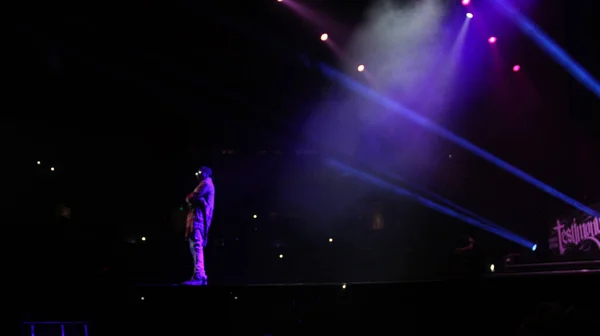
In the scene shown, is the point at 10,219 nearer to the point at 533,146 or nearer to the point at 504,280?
the point at 504,280

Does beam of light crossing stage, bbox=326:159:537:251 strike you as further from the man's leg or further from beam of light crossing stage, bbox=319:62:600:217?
the man's leg

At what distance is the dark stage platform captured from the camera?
11.5 feet

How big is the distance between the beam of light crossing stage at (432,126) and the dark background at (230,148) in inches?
6.3

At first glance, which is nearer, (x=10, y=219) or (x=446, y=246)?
(x=10, y=219)

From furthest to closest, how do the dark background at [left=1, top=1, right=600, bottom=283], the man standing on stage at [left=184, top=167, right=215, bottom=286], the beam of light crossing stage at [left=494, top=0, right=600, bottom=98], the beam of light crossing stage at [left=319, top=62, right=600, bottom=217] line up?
the beam of light crossing stage at [left=319, top=62, right=600, bottom=217] < the dark background at [left=1, top=1, right=600, bottom=283] < the beam of light crossing stage at [left=494, top=0, right=600, bottom=98] < the man standing on stage at [left=184, top=167, right=215, bottom=286]

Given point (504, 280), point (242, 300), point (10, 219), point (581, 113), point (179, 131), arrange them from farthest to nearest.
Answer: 1. point (179, 131)
2. point (10, 219)
3. point (581, 113)
4. point (242, 300)
5. point (504, 280)

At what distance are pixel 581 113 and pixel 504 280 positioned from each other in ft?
19.7

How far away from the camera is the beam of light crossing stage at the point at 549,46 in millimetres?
7364

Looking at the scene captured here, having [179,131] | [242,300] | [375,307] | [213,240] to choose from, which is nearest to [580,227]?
[375,307]

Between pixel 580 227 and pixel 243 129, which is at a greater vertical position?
pixel 243 129

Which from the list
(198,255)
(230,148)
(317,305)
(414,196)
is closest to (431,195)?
(414,196)

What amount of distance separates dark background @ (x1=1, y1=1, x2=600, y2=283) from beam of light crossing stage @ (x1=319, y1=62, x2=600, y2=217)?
0.16m

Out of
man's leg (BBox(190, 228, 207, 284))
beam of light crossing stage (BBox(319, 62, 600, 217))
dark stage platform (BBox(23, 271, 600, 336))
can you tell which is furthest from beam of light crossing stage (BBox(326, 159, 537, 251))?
dark stage platform (BBox(23, 271, 600, 336))

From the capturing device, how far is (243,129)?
402 inches
